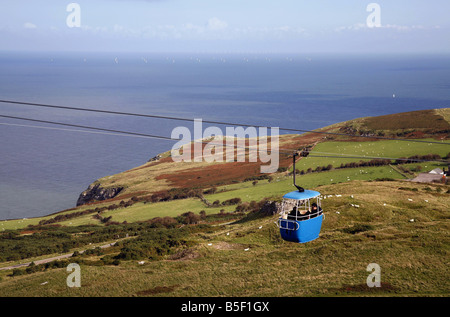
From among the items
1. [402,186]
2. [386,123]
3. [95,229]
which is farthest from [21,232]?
[386,123]

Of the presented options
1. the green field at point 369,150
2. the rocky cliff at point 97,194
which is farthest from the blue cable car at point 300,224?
the rocky cliff at point 97,194

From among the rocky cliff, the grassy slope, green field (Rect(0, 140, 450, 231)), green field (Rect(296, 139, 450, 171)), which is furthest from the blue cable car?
the rocky cliff

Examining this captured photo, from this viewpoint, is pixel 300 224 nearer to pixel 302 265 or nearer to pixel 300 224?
pixel 300 224

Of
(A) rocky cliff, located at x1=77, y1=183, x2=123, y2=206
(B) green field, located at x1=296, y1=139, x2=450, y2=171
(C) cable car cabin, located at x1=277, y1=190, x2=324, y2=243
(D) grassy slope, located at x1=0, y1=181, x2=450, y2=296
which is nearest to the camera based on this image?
(C) cable car cabin, located at x1=277, y1=190, x2=324, y2=243

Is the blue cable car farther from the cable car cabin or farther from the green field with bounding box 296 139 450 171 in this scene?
the green field with bounding box 296 139 450 171

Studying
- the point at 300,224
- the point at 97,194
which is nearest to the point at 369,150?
the point at 97,194

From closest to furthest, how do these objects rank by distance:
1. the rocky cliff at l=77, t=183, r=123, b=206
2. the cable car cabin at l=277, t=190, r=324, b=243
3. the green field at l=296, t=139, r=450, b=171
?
the cable car cabin at l=277, t=190, r=324, b=243 < the green field at l=296, t=139, r=450, b=171 < the rocky cliff at l=77, t=183, r=123, b=206

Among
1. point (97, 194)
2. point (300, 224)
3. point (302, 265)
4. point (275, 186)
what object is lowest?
point (97, 194)
